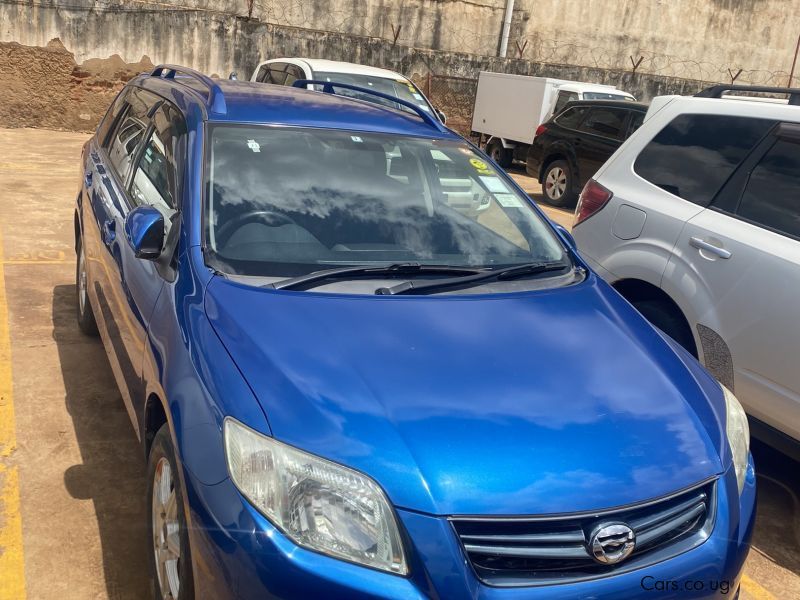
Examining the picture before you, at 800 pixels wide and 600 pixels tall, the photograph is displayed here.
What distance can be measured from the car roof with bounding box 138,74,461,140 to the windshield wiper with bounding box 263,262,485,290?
0.89 metres

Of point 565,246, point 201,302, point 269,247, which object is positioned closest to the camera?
point 201,302

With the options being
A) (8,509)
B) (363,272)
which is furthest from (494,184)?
(8,509)

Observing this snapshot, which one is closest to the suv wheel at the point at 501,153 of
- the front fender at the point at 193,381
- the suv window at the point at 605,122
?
the suv window at the point at 605,122

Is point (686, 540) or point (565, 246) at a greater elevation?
point (565, 246)

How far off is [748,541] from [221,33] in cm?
1443

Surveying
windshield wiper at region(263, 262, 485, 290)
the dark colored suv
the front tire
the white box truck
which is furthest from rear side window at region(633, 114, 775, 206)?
the white box truck

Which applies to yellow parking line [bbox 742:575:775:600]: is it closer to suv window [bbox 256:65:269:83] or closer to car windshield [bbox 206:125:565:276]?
car windshield [bbox 206:125:565:276]

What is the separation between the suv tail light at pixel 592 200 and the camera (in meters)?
4.71

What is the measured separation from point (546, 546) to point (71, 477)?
7.73ft

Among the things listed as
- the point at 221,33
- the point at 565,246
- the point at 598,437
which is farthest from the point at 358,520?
the point at 221,33

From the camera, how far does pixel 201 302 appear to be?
2.64 metres

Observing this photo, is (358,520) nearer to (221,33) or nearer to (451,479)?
(451,479)

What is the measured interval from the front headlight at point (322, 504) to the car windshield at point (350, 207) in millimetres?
961

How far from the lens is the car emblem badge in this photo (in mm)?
2041
